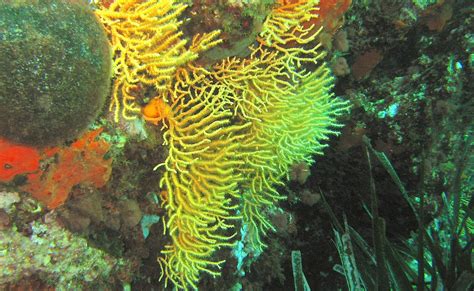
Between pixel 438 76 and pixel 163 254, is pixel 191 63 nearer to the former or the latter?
pixel 163 254

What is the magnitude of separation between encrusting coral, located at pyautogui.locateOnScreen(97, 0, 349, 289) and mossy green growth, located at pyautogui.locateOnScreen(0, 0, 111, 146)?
0.34 m

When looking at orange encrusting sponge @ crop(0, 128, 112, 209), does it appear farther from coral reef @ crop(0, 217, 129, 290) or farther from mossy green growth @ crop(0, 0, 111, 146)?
coral reef @ crop(0, 217, 129, 290)

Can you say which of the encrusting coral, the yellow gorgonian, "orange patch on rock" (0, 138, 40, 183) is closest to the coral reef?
"orange patch on rock" (0, 138, 40, 183)

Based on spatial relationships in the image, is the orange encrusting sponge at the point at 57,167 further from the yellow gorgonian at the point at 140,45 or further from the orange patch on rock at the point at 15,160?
the yellow gorgonian at the point at 140,45

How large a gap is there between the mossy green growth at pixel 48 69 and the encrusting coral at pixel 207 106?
34cm

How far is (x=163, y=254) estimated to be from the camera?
3219mm

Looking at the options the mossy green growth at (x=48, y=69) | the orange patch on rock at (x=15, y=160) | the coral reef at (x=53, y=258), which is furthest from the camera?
the coral reef at (x=53, y=258)

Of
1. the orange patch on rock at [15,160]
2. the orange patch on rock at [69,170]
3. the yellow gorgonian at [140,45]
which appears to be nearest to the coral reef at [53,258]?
the orange patch on rock at [69,170]

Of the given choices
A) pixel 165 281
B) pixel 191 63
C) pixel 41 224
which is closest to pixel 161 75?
pixel 191 63

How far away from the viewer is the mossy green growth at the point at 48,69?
1.86m

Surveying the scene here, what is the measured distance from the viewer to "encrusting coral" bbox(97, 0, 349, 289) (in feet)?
8.50

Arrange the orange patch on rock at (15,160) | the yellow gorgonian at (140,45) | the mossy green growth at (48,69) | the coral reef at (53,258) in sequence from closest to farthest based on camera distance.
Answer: the mossy green growth at (48,69)
the orange patch on rock at (15,160)
the coral reef at (53,258)
the yellow gorgonian at (140,45)

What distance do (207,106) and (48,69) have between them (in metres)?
1.30

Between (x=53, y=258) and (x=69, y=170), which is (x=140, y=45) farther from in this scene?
(x=53, y=258)
